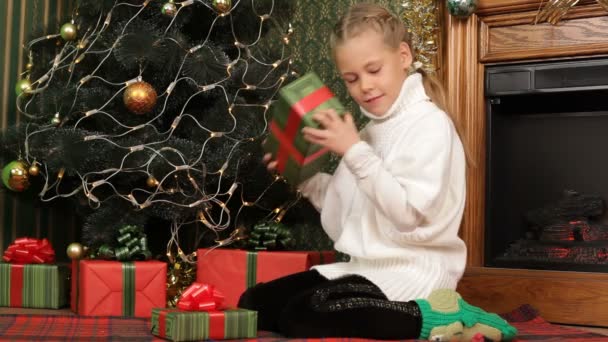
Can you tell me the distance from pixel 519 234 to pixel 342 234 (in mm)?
864

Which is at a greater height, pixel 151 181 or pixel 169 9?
pixel 169 9

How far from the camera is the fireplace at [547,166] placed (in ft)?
7.35

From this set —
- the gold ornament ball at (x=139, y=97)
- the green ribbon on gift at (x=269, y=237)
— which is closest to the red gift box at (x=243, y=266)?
the green ribbon on gift at (x=269, y=237)

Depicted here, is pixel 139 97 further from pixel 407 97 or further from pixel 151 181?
pixel 407 97

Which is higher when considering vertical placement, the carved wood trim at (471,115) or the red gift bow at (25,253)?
the carved wood trim at (471,115)

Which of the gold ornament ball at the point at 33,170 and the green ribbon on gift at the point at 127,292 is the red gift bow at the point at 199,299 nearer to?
the green ribbon on gift at the point at 127,292

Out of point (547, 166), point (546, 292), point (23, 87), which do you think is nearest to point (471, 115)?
point (547, 166)

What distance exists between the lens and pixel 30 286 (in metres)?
2.13

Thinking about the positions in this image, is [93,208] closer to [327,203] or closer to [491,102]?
[327,203]

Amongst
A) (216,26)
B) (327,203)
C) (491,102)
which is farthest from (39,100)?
(491,102)

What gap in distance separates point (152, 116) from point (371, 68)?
76 cm

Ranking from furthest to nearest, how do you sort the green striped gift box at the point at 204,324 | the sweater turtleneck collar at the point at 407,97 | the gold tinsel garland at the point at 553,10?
the gold tinsel garland at the point at 553,10, the sweater turtleneck collar at the point at 407,97, the green striped gift box at the point at 204,324

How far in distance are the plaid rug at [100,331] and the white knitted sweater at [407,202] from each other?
0.66 feet

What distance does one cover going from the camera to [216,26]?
90.9 inches
